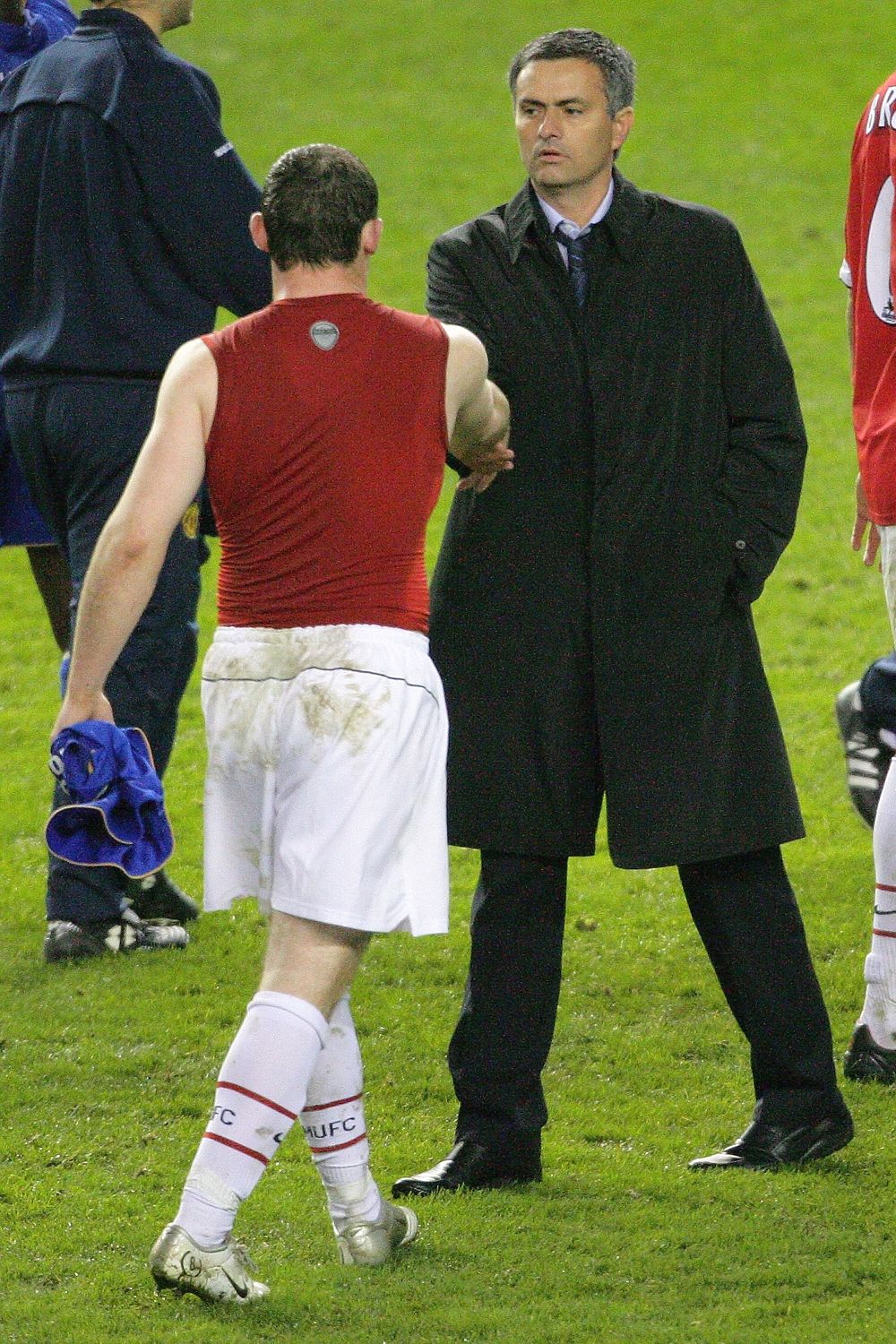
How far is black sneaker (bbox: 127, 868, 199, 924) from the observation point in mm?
6281

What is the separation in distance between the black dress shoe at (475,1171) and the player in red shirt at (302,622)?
649 mm

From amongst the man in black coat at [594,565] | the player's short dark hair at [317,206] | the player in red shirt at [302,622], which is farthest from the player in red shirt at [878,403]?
the player's short dark hair at [317,206]

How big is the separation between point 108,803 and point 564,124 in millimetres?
1642

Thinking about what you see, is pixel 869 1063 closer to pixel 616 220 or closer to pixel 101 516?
pixel 616 220

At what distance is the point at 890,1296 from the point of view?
384cm

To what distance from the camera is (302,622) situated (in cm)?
379

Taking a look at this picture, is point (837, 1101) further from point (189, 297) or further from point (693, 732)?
point (189, 297)

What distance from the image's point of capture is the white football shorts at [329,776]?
12.2 ft

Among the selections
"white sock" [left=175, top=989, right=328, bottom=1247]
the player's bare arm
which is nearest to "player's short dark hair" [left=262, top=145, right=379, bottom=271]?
the player's bare arm

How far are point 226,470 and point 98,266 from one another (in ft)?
7.36

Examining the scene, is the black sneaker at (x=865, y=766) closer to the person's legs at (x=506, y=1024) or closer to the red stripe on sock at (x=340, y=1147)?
the person's legs at (x=506, y=1024)

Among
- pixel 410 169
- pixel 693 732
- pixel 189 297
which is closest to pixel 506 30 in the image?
pixel 410 169

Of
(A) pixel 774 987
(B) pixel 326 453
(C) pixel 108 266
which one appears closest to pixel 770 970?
(A) pixel 774 987

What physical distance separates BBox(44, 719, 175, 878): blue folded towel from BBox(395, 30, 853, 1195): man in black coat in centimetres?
82
